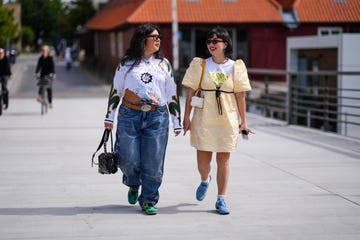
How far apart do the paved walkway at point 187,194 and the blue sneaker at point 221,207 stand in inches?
2.8

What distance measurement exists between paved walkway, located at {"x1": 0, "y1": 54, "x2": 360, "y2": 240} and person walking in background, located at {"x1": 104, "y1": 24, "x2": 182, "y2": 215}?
389 mm

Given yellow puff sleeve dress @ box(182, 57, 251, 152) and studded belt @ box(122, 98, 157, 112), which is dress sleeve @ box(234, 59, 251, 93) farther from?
studded belt @ box(122, 98, 157, 112)

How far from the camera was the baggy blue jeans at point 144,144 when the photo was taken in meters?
6.75

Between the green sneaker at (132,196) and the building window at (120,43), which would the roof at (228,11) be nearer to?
the building window at (120,43)

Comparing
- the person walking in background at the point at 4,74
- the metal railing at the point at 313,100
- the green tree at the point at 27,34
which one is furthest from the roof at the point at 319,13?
the green tree at the point at 27,34

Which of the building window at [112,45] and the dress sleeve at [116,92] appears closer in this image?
the dress sleeve at [116,92]

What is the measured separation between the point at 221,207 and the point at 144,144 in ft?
2.76

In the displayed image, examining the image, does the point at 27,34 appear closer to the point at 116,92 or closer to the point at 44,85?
the point at 44,85

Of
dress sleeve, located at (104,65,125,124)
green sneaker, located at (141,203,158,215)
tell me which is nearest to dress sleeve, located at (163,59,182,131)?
dress sleeve, located at (104,65,125,124)

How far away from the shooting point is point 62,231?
6.11 meters

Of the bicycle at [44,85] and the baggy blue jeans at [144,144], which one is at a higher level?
the baggy blue jeans at [144,144]

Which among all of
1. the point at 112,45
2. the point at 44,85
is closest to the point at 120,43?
the point at 112,45

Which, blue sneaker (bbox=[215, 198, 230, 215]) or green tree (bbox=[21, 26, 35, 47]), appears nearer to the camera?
blue sneaker (bbox=[215, 198, 230, 215])

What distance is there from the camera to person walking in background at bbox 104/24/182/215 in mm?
6719
